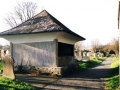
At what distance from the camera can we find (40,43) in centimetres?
1625

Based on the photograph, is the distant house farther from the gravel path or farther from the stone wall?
the gravel path

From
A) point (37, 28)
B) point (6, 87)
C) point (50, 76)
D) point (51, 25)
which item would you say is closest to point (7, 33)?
point (37, 28)

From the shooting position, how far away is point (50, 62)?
15.8 metres

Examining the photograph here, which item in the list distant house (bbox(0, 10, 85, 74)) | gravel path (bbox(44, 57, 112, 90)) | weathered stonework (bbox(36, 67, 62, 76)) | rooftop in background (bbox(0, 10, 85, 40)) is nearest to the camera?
gravel path (bbox(44, 57, 112, 90))

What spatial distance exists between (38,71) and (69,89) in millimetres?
5796

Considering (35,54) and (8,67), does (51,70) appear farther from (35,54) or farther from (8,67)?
(8,67)

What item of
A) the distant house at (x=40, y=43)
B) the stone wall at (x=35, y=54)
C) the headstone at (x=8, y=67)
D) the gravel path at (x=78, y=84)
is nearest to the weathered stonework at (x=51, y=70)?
the distant house at (x=40, y=43)

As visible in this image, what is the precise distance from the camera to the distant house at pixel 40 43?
51.4 ft

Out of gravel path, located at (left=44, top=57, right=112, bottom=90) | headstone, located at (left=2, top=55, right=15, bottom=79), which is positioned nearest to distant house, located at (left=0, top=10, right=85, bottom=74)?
gravel path, located at (left=44, top=57, right=112, bottom=90)

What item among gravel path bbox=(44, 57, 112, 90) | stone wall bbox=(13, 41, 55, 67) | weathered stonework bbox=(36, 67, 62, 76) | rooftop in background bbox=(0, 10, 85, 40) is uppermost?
rooftop in background bbox=(0, 10, 85, 40)

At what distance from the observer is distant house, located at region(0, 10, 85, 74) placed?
51.4 feet

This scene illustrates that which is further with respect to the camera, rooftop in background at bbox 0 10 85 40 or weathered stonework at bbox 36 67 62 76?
rooftop in background at bbox 0 10 85 40

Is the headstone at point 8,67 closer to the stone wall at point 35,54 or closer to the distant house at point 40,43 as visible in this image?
the distant house at point 40,43

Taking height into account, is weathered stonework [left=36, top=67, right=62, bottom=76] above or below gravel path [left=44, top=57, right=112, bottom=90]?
above
